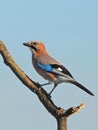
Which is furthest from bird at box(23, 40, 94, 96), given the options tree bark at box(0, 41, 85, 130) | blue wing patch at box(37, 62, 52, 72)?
tree bark at box(0, 41, 85, 130)

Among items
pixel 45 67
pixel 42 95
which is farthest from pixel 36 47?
pixel 42 95

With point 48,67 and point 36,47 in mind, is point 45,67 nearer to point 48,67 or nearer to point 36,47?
point 48,67

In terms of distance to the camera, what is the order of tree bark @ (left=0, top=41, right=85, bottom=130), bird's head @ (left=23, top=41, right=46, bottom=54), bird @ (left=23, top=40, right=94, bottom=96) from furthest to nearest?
bird's head @ (left=23, top=41, right=46, bottom=54) < bird @ (left=23, top=40, right=94, bottom=96) < tree bark @ (left=0, top=41, right=85, bottom=130)

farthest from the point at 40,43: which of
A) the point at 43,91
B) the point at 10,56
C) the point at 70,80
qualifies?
the point at 10,56

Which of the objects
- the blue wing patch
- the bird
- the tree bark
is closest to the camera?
the tree bark

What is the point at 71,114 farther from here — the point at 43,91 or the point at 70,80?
the point at 70,80

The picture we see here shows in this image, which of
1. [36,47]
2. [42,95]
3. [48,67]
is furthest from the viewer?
[36,47]

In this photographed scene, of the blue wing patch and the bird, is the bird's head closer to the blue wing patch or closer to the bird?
the bird

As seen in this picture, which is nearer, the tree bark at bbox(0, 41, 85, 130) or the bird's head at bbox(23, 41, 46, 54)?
the tree bark at bbox(0, 41, 85, 130)
